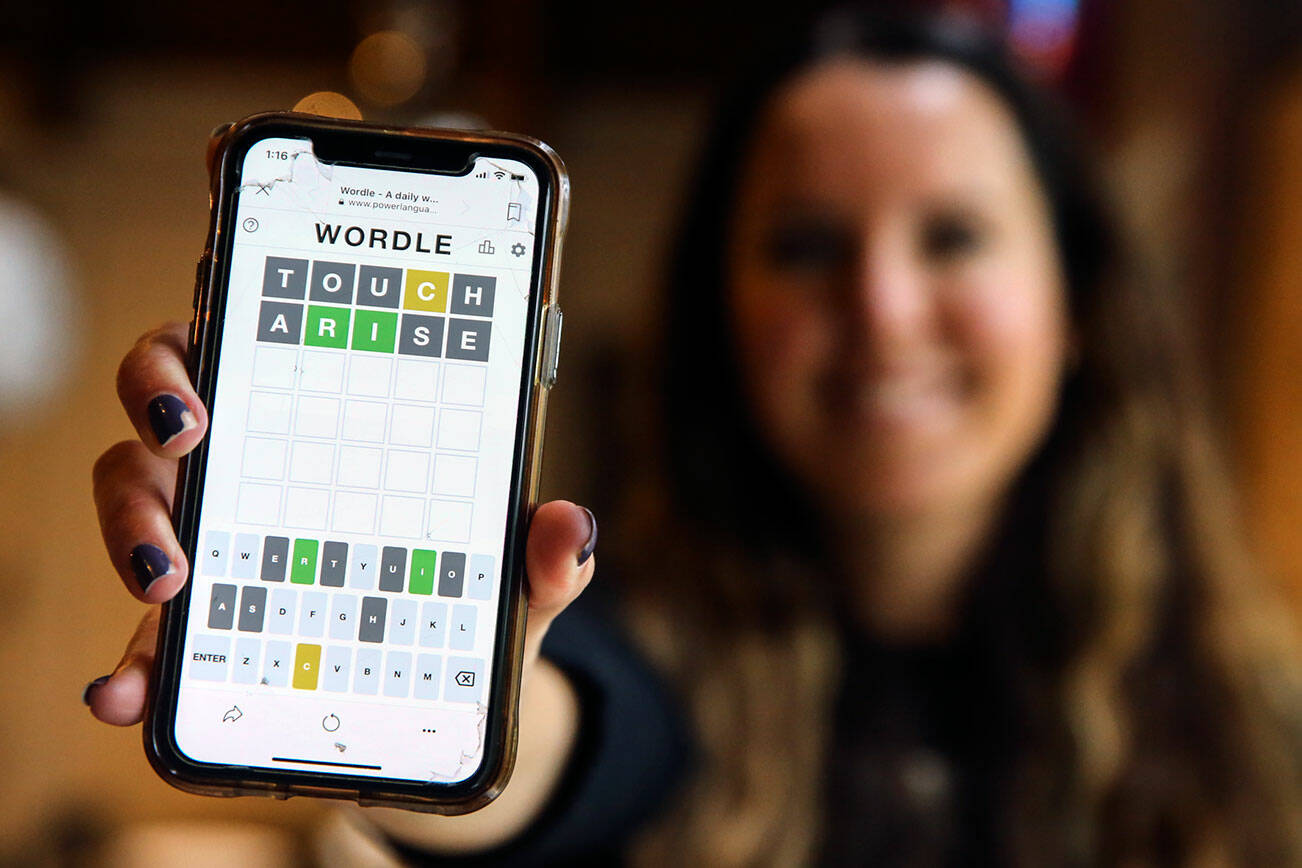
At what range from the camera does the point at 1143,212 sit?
4.79 ft

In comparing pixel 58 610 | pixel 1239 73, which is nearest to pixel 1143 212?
pixel 1239 73

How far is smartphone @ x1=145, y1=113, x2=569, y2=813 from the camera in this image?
1.10 ft

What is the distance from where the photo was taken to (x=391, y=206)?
1.16ft

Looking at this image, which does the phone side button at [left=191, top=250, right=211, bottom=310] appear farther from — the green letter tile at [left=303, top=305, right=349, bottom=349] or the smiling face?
the smiling face

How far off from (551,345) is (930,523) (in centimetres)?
65

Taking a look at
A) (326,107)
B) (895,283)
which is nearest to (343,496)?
(326,107)

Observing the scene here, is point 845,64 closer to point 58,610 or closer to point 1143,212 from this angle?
point 1143,212

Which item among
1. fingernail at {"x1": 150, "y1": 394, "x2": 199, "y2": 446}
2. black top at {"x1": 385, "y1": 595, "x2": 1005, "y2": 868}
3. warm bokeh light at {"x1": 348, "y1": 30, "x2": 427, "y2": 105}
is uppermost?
warm bokeh light at {"x1": 348, "y1": 30, "x2": 427, "y2": 105}

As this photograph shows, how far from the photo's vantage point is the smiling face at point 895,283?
81 cm

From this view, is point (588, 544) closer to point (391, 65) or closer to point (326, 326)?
point (326, 326)

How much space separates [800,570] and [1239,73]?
101 centimetres

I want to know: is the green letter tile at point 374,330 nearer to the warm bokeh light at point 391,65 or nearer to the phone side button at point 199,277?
the phone side button at point 199,277

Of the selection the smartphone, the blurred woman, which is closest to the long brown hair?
the blurred woman

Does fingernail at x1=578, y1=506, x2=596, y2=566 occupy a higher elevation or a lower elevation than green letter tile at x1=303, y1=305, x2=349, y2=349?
lower
